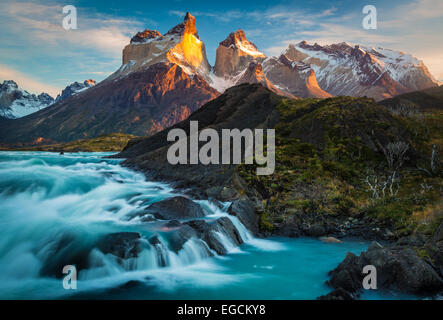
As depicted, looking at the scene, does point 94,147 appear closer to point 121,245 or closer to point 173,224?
point 173,224

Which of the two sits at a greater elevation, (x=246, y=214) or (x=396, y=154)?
(x=396, y=154)

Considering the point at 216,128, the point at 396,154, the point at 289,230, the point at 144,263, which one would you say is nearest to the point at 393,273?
the point at 289,230

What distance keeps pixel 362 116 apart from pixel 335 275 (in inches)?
1127

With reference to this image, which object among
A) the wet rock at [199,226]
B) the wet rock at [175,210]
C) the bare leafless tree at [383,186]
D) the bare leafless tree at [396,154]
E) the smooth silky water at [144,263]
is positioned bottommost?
the smooth silky water at [144,263]

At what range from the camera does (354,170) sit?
28109mm

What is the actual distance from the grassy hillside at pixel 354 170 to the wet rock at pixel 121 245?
9498mm

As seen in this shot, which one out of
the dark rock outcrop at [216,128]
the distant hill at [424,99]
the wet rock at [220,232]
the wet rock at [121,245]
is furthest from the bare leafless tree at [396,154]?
the distant hill at [424,99]

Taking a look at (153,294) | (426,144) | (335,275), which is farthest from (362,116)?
(153,294)

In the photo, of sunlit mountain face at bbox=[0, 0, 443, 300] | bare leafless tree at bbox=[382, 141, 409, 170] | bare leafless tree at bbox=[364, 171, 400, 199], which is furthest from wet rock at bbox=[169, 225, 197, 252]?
bare leafless tree at bbox=[382, 141, 409, 170]

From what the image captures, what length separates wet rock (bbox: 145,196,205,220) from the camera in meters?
19.8

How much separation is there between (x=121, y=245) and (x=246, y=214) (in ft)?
30.7

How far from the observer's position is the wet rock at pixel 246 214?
1997 cm

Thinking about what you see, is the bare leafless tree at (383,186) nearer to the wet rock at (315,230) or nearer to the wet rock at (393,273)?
the wet rock at (315,230)
